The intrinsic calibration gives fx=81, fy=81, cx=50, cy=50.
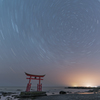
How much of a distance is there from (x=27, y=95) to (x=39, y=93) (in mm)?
3612

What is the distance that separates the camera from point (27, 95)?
66.4 feet

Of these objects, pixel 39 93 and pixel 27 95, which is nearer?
pixel 27 95

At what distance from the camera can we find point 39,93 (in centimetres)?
2252
